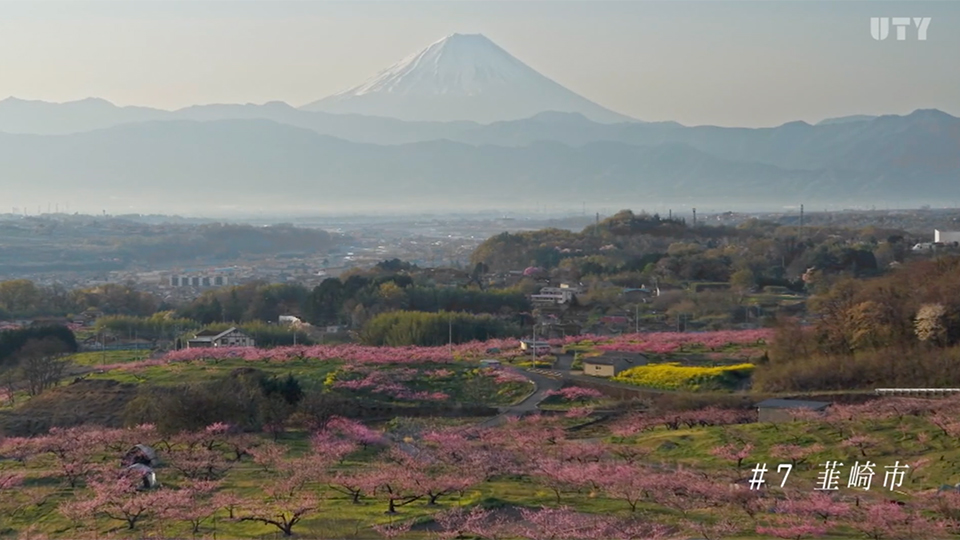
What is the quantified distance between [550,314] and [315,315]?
25.1 feet

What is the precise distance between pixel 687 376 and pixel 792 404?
5530 millimetres

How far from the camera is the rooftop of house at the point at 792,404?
18750 millimetres

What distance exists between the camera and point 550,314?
38.8 m

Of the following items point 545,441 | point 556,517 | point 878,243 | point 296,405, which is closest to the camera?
point 556,517

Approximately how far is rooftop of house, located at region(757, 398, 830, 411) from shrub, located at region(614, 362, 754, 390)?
172 inches

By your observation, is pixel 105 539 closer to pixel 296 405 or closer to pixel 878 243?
pixel 296 405

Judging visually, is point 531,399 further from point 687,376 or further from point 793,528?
point 793,528

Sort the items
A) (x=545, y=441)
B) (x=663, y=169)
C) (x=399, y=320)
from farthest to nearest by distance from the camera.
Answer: (x=663, y=169) < (x=399, y=320) < (x=545, y=441)

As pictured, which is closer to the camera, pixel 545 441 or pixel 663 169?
pixel 545 441

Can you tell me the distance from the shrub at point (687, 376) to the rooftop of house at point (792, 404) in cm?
437

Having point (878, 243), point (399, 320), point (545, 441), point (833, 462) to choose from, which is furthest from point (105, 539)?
point (878, 243)

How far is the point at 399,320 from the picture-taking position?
3372 cm

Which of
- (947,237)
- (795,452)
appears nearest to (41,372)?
(795,452)

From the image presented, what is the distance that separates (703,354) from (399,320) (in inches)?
366
